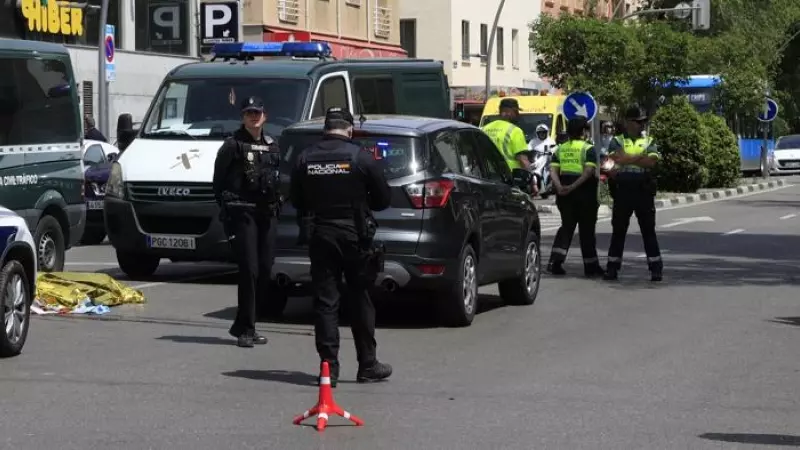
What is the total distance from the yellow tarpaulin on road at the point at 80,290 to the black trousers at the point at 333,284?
492 centimetres

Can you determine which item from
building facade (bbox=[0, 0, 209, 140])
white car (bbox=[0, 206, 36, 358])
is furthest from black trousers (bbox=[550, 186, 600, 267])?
building facade (bbox=[0, 0, 209, 140])

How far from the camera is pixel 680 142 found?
41.7 meters

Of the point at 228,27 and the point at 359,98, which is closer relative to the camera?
the point at 359,98

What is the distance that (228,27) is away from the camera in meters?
38.7

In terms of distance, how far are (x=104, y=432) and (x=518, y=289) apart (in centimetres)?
723

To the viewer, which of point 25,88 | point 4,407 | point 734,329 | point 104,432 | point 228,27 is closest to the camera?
point 104,432

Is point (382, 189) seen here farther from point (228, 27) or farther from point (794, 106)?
point (794, 106)

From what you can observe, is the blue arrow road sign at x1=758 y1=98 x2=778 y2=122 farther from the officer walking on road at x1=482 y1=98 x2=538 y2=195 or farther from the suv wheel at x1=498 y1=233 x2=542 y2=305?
the suv wheel at x1=498 y1=233 x2=542 y2=305

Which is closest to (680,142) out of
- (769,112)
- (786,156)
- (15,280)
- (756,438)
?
(769,112)

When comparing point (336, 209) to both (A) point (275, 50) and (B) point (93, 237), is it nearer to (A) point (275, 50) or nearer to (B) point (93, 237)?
(A) point (275, 50)

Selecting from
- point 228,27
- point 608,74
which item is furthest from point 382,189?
point 608,74

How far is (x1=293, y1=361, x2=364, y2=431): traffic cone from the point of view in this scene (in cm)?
877

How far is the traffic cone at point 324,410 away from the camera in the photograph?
28.8 feet

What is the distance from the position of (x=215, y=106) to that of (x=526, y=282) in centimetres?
424
